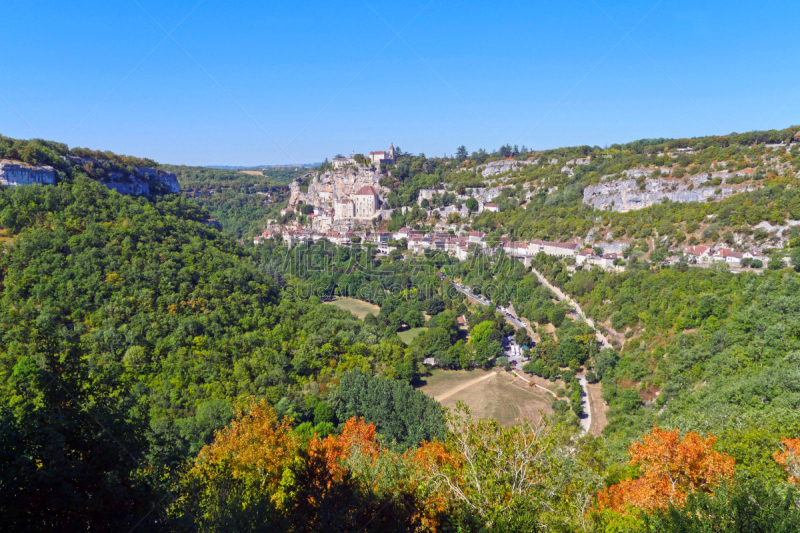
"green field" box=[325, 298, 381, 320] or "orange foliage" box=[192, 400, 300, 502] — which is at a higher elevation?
"orange foliage" box=[192, 400, 300, 502]

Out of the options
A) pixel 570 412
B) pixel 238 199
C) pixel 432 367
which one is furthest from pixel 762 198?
pixel 238 199

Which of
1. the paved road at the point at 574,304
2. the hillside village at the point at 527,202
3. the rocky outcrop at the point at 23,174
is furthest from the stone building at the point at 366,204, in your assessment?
the rocky outcrop at the point at 23,174

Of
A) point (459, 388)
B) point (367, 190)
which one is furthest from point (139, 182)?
point (367, 190)

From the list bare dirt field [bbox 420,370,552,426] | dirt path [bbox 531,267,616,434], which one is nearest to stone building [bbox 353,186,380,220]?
dirt path [bbox 531,267,616,434]

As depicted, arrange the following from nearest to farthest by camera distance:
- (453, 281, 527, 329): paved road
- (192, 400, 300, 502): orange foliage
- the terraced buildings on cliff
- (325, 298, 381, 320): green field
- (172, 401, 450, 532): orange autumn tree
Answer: (172, 401, 450, 532): orange autumn tree → (192, 400, 300, 502): orange foliage → (453, 281, 527, 329): paved road → (325, 298, 381, 320): green field → the terraced buildings on cliff

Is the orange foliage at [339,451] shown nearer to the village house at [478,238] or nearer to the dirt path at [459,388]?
the dirt path at [459,388]

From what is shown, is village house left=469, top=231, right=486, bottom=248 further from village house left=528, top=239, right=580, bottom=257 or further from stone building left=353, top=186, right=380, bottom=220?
stone building left=353, top=186, right=380, bottom=220

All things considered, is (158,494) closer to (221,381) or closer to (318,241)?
(221,381)
